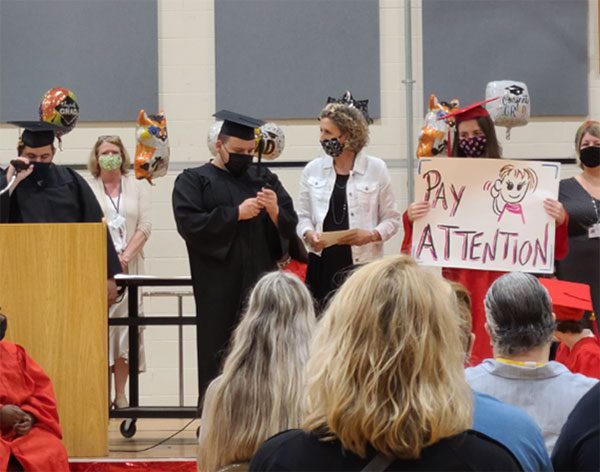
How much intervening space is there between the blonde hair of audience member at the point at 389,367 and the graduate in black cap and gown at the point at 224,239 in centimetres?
344

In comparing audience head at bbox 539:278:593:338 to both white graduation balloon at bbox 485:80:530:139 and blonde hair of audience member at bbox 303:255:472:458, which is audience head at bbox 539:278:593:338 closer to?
blonde hair of audience member at bbox 303:255:472:458

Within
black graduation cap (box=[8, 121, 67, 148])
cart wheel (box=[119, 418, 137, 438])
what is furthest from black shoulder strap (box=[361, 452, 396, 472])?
cart wheel (box=[119, 418, 137, 438])

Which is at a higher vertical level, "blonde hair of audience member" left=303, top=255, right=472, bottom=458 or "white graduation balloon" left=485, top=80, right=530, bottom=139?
"white graduation balloon" left=485, top=80, right=530, bottom=139

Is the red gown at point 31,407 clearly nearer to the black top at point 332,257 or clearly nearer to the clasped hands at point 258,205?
the clasped hands at point 258,205

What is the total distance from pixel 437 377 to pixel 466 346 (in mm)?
1115

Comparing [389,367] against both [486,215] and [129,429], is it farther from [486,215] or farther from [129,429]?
[129,429]

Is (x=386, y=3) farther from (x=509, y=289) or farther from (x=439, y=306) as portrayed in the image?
(x=439, y=306)

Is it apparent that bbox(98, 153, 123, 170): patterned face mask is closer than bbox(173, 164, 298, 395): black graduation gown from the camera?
No

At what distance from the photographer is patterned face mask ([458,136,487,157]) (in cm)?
523

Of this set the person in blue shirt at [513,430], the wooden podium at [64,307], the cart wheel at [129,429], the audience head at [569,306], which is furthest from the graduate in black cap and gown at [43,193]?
the person in blue shirt at [513,430]

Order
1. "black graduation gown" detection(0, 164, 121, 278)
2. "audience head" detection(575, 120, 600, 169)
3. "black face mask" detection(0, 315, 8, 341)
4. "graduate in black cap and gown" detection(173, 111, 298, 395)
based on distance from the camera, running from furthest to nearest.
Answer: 1. "audience head" detection(575, 120, 600, 169)
2. "black graduation gown" detection(0, 164, 121, 278)
3. "graduate in black cap and gown" detection(173, 111, 298, 395)
4. "black face mask" detection(0, 315, 8, 341)

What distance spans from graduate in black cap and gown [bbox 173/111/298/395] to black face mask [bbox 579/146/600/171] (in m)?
1.50

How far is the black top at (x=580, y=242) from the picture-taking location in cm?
573

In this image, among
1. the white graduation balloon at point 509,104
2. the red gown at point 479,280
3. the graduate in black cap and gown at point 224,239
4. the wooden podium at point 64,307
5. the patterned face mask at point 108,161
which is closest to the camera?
the wooden podium at point 64,307
